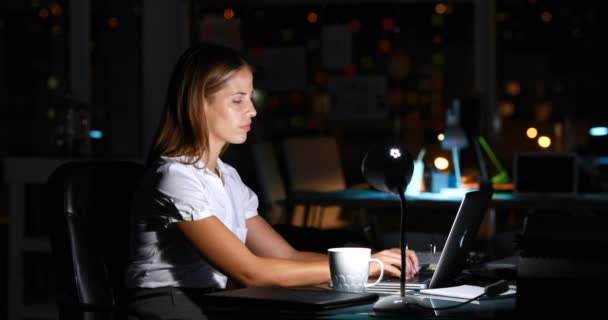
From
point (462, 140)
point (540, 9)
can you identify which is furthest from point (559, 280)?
point (540, 9)

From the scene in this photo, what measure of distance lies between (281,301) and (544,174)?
3491 mm

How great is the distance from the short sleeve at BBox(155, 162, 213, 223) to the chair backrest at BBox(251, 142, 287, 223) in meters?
3.94

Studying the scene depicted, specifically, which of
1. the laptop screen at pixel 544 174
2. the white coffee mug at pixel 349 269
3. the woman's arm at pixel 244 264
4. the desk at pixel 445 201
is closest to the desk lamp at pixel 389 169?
the white coffee mug at pixel 349 269

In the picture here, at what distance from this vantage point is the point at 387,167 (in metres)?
1.79

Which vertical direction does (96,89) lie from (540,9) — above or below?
below

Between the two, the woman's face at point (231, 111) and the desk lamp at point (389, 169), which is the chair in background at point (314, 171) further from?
the desk lamp at point (389, 169)

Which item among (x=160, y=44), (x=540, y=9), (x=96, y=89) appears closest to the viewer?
(x=160, y=44)

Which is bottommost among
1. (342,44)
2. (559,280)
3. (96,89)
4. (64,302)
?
(64,302)

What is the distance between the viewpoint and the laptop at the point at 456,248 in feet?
6.50

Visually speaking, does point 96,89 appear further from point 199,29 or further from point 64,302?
point 64,302

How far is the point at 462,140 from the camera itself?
5.11 m

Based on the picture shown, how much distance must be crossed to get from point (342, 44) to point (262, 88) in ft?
2.63

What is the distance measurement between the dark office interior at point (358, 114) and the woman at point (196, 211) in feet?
2.06

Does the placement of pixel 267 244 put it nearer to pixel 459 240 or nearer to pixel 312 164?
pixel 459 240
